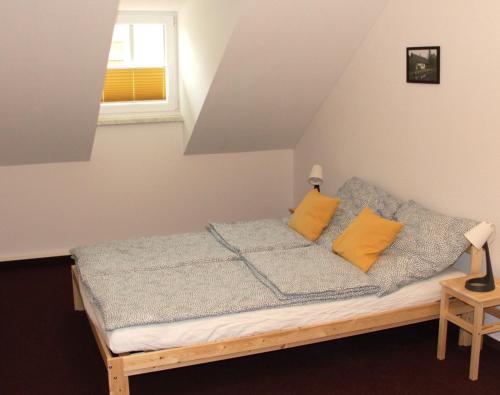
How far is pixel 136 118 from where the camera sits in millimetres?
5516

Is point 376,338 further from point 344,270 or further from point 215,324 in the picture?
point 215,324

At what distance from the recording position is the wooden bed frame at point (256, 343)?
3084mm

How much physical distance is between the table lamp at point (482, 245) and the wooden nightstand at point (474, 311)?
1.2 inches

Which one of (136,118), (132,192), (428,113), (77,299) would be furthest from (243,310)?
(136,118)

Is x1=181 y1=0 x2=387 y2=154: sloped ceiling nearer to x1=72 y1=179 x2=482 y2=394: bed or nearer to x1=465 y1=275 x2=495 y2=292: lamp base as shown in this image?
x1=72 y1=179 x2=482 y2=394: bed

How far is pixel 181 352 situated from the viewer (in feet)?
10.4

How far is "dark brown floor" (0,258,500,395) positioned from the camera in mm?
3381

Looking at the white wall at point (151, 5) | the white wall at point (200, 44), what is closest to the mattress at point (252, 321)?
the white wall at point (200, 44)

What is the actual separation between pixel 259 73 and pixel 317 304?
Result: 1.95m

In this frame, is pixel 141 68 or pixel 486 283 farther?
pixel 141 68

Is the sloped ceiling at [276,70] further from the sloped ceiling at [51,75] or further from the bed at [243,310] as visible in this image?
the bed at [243,310]

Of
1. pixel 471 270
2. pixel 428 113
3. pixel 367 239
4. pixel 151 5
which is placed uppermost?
pixel 151 5

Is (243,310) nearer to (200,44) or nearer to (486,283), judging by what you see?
(486,283)

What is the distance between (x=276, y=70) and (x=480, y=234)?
201 cm
